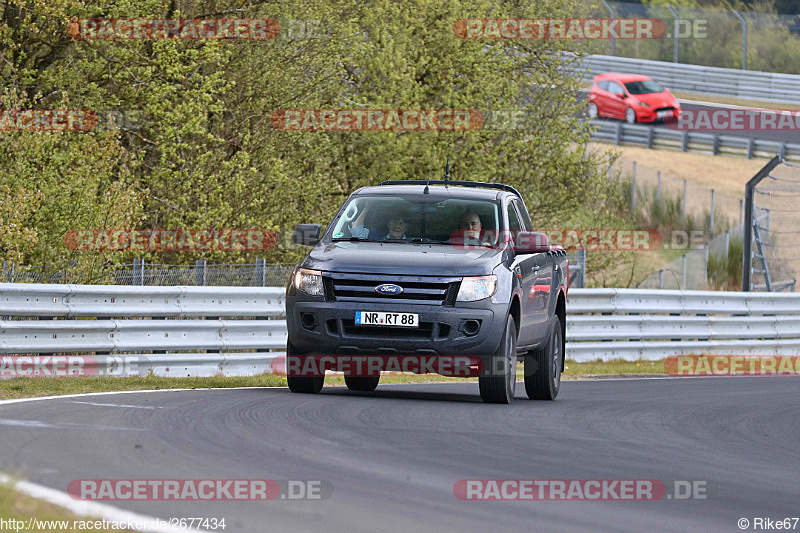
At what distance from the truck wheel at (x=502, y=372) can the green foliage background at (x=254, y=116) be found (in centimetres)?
915

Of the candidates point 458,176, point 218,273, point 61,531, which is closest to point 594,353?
point 218,273

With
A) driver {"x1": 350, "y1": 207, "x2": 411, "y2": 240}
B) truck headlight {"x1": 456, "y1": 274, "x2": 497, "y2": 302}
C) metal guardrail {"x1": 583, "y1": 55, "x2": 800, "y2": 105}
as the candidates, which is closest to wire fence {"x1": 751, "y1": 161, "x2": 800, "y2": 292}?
metal guardrail {"x1": 583, "y1": 55, "x2": 800, "y2": 105}

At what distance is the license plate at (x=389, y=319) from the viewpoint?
11.4 meters

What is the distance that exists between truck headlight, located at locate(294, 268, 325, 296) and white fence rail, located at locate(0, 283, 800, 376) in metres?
2.83

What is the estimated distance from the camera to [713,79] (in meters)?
59.4

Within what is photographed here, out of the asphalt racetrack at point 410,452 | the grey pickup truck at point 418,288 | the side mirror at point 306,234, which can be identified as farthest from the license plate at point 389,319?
the side mirror at point 306,234

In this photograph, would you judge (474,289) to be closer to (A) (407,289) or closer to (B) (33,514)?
(A) (407,289)

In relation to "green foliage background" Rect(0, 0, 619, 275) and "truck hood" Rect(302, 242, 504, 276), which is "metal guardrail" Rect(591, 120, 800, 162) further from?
"truck hood" Rect(302, 242, 504, 276)

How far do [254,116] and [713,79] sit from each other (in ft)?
119

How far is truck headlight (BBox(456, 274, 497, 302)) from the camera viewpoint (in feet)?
37.8

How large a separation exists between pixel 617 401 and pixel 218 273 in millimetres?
7649

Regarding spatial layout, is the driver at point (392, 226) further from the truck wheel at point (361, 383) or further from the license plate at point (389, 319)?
the truck wheel at point (361, 383)

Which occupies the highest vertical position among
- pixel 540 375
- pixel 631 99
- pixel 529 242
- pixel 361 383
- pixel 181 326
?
pixel 631 99

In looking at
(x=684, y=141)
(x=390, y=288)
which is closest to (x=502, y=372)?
(x=390, y=288)
